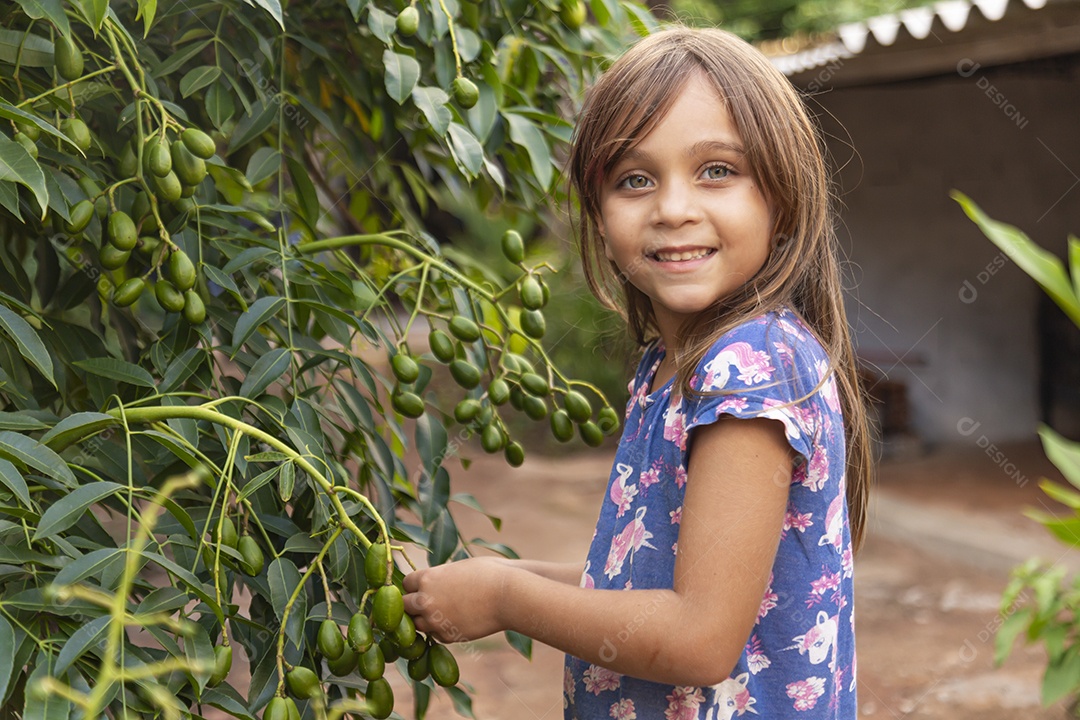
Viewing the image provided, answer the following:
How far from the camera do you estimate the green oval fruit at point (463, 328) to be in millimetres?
1281

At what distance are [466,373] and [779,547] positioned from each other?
0.44 metres

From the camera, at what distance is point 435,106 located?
1.20 meters

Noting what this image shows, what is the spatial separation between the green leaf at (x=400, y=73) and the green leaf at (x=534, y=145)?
173 millimetres

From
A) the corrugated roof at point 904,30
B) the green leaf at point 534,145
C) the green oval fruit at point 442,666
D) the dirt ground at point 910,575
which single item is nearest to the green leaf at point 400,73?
the green leaf at point 534,145

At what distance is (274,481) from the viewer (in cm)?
110

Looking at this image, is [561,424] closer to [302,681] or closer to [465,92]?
[465,92]

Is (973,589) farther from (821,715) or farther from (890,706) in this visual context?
(821,715)

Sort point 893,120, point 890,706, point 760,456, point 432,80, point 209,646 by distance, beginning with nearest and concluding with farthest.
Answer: point 209,646, point 760,456, point 432,80, point 890,706, point 893,120

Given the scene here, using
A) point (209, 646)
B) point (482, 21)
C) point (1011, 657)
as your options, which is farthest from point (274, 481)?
point (1011, 657)

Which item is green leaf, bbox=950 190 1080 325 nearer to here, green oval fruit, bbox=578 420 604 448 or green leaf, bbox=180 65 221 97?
green oval fruit, bbox=578 420 604 448

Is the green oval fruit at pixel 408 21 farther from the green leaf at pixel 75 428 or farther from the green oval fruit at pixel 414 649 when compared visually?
the green oval fruit at pixel 414 649

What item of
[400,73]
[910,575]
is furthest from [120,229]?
[910,575]

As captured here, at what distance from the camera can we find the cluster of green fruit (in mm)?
868

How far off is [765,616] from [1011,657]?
2.67 m
